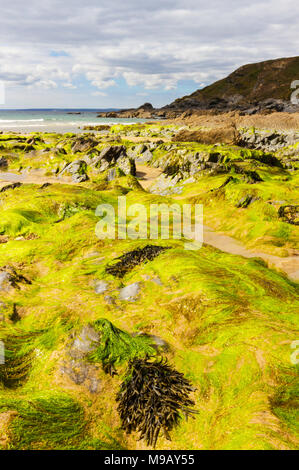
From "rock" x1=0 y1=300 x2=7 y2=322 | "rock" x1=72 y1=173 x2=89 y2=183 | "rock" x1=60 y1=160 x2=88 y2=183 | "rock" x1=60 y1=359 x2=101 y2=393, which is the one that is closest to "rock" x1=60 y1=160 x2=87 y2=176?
"rock" x1=60 y1=160 x2=88 y2=183

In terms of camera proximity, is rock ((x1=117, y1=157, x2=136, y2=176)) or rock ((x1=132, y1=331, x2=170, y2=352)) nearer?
rock ((x1=132, y1=331, x2=170, y2=352))

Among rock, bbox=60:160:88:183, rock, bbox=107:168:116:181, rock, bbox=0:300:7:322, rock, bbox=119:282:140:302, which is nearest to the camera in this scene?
rock, bbox=0:300:7:322

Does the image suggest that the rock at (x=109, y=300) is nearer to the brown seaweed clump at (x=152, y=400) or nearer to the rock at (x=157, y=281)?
the rock at (x=157, y=281)

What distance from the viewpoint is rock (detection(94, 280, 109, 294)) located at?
22.3ft

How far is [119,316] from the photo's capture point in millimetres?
5832

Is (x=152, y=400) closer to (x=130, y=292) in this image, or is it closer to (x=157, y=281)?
(x=130, y=292)

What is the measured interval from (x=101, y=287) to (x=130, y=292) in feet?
2.78

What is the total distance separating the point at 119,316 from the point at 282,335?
3.16 metres

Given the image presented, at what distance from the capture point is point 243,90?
126 meters

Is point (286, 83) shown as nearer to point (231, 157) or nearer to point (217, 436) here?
point (231, 157)

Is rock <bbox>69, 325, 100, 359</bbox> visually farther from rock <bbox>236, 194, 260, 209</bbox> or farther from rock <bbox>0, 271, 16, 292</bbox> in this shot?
rock <bbox>236, 194, 260, 209</bbox>

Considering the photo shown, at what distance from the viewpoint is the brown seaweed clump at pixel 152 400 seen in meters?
3.51

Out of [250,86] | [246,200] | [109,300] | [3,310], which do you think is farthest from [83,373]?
[250,86]

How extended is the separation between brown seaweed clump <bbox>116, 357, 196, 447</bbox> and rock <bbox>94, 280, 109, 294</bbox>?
9.09 feet
